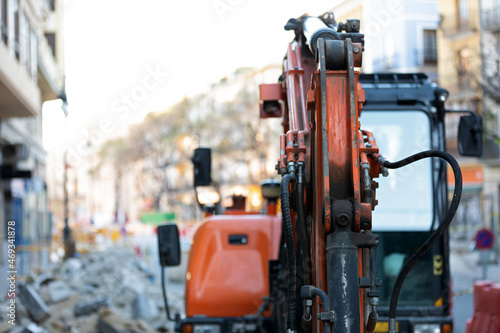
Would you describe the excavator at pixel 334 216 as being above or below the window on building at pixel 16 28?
below

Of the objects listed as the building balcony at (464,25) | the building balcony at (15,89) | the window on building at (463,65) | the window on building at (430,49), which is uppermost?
the building balcony at (464,25)

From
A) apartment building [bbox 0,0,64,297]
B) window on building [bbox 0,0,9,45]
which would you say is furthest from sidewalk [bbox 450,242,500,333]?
window on building [bbox 0,0,9,45]

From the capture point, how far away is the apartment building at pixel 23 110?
1767 cm

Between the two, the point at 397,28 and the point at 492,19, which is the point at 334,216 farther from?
the point at 492,19

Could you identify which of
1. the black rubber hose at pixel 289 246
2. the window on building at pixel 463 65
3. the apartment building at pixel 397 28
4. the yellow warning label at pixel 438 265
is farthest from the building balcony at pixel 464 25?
the black rubber hose at pixel 289 246

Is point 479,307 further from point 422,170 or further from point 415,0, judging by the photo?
point 415,0

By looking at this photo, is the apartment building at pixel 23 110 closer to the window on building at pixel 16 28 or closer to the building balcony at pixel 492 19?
the window on building at pixel 16 28

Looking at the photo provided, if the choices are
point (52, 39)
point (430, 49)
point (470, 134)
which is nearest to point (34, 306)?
point (470, 134)

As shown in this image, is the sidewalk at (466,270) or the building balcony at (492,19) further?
the building balcony at (492,19)

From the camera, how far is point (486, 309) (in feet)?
26.0

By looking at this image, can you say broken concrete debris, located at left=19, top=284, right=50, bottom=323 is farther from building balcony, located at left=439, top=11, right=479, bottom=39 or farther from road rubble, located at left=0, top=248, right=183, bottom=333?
building balcony, located at left=439, top=11, right=479, bottom=39

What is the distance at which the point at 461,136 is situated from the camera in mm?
6531

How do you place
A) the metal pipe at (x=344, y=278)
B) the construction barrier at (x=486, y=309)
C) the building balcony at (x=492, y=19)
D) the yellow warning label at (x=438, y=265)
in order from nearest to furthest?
1. the metal pipe at (x=344, y=278)
2. the yellow warning label at (x=438, y=265)
3. the construction barrier at (x=486, y=309)
4. the building balcony at (x=492, y=19)

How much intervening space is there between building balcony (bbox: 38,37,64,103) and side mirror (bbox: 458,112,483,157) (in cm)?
2058
